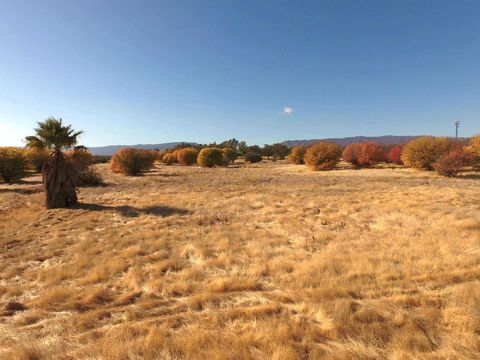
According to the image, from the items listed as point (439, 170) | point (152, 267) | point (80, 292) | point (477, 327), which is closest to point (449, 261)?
point (477, 327)

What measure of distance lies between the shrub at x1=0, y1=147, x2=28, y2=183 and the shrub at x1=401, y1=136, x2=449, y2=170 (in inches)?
2098

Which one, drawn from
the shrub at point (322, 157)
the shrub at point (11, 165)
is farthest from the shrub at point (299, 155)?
the shrub at point (11, 165)

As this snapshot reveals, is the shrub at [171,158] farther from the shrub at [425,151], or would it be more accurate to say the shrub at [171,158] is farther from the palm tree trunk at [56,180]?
the palm tree trunk at [56,180]

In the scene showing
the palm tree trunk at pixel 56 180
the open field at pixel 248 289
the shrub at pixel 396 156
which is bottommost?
the open field at pixel 248 289

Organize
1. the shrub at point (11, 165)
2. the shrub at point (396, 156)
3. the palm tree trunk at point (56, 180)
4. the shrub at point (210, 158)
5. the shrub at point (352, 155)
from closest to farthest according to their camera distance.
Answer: the palm tree trunk at point (56, 180), the shrub at point (11, 165), the shrub at point (396, 156), the shrub at point (352, 155), the shrub at point (210, 158)

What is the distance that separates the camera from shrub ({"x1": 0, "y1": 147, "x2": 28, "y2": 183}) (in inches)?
1280

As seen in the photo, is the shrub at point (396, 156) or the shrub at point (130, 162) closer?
the shrub at point (130, 162)

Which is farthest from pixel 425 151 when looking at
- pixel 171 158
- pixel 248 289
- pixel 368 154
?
pixel 171 158

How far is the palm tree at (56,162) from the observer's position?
657 inches

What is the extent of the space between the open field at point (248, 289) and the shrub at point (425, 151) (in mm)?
30742

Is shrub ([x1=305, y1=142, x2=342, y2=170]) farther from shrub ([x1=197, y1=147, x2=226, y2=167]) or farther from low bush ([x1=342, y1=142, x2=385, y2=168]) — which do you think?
shrub ([x1=197, y1=147, x2=226, y2=167])

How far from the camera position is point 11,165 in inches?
1298

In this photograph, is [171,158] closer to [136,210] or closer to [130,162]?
[130,162]

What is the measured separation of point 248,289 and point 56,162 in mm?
16261
